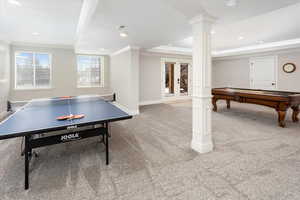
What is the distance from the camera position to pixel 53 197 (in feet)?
5.21

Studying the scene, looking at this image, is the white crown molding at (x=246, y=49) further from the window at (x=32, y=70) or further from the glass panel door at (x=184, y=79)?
the window at (x=32, y=70)

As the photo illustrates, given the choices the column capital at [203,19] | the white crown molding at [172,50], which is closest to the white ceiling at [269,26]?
the column capital at [203,19]

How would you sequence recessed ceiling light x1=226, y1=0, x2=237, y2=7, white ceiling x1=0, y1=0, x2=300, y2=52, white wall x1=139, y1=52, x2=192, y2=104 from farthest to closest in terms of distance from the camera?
white wall x1=139, y1=52, x2=192, y2=104 → white ceiling x1=0, y1=0, x2=300, y2=52 → recessed ceiling light x1=226, y1=0, x2=237, y2=7

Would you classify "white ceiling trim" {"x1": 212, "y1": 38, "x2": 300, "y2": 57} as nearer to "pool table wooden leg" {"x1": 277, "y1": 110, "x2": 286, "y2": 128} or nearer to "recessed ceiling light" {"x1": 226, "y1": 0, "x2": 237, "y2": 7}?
"pool table wooden leg" {"x1": 277, "y1": 110, "x2": 286, "y2": 128}

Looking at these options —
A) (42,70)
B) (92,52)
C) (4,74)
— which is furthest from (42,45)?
(92,52)

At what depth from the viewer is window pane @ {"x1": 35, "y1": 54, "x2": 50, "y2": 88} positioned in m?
5.83

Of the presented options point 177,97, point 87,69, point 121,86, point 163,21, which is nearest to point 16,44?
point 87,69

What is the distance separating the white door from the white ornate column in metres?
6.17

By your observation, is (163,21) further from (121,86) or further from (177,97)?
(177,97)

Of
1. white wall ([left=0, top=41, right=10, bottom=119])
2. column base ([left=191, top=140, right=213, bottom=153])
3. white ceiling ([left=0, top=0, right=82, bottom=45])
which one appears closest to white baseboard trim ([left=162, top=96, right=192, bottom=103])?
white ceiling ([left=0, top=0, right=82, bottom=45])

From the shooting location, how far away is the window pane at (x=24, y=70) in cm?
555

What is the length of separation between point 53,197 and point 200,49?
107 inches

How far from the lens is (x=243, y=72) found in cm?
783

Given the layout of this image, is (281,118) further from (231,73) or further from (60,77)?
(60,77)
